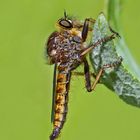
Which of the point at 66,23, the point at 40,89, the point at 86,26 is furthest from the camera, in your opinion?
the point at 40,89

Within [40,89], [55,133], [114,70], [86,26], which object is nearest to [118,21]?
[114,70]

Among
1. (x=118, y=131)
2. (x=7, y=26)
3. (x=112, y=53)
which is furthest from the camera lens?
(x=7, y=26)

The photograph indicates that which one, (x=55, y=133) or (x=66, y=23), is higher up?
(x=66, y=23)

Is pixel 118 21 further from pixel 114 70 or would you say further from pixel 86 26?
pixel 86 26

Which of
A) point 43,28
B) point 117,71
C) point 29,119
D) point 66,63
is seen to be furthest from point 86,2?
point 117,71

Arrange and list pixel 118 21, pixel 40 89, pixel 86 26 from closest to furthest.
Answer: pixel 118 21 → pixel 86 26 → pixel 40 89

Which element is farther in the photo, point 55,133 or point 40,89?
point 40,89

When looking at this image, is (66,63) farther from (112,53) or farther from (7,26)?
(7,26)

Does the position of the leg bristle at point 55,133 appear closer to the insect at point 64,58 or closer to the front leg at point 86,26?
the insect at point 64,58
